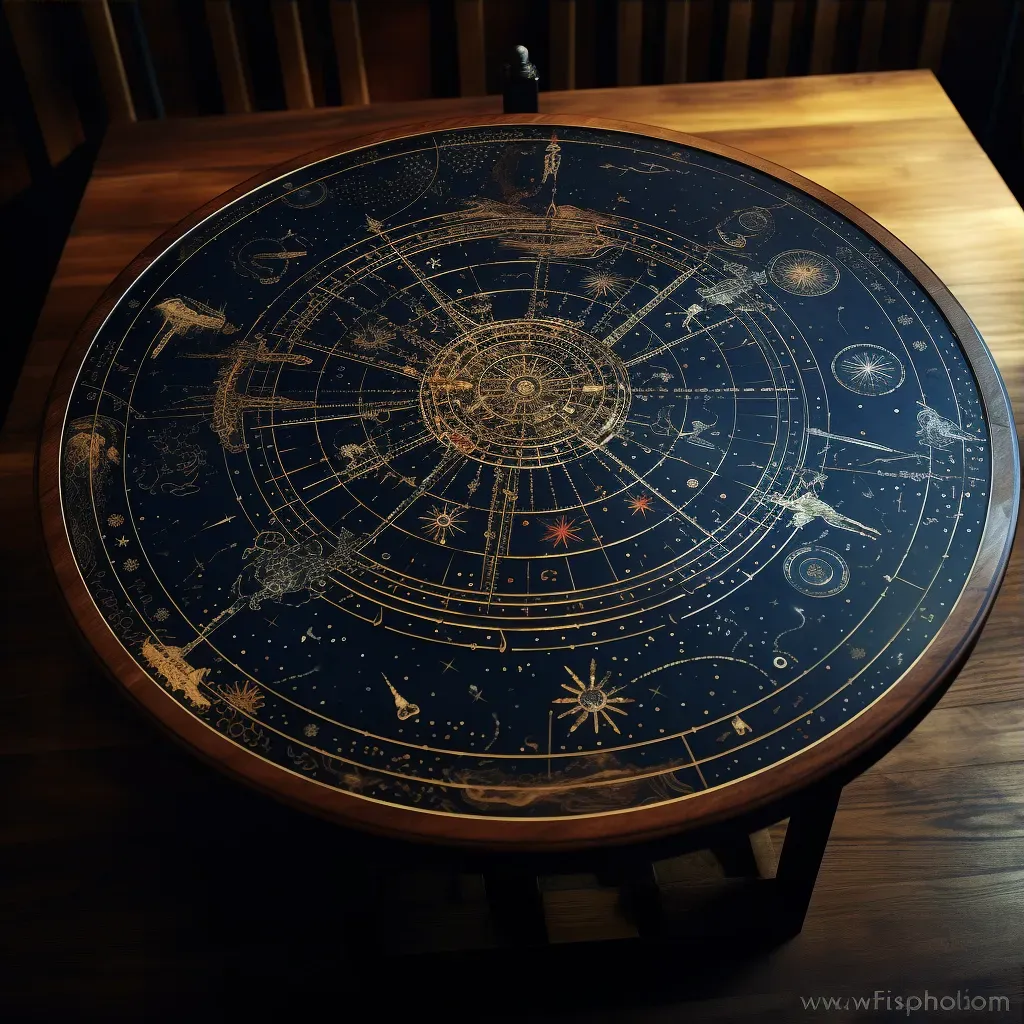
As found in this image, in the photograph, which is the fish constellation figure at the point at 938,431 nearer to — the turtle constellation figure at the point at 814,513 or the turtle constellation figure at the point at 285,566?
the turtle constellation figure at the point at 814,513

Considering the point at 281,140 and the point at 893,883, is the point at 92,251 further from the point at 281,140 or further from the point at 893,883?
the point at 893,883

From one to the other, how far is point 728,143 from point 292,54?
1.40 meters

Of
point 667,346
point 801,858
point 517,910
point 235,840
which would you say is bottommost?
point 235,840

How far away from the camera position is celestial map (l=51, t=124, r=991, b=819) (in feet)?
5.56

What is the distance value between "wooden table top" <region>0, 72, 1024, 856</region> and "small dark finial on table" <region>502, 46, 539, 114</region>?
0.17m

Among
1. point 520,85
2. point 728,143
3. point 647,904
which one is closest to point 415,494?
point 647,904

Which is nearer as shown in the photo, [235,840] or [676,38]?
[235,840]

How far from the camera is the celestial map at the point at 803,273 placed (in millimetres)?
2303

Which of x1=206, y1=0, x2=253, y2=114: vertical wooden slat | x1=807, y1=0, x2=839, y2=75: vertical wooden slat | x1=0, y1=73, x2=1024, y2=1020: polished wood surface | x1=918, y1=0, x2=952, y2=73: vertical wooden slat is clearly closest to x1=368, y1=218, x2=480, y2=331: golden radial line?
x1=0, y1=73, x2=1024, y2=1020: polished wood surface

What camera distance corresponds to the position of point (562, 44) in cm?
371

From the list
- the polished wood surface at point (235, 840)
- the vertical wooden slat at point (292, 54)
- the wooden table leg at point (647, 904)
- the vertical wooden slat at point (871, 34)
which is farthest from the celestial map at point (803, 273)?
the vertical wooden slat at point (292, 54)

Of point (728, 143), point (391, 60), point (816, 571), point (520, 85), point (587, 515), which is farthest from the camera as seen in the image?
point (391, 60)

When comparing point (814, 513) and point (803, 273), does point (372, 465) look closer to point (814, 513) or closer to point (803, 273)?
point (814, 513)

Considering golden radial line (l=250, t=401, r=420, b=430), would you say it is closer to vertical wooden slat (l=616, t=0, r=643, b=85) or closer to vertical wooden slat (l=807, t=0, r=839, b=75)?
vertical wooden slat (l=616, t=0, r=643, b=85)
